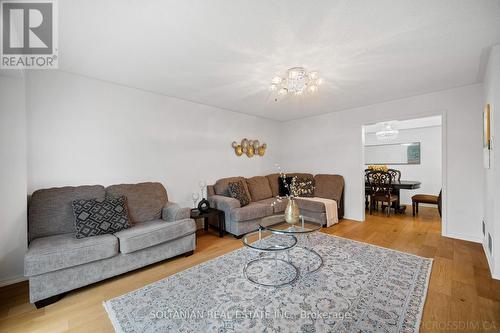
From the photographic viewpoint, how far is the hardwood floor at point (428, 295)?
1622 millimetres

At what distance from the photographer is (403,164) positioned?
251 inches

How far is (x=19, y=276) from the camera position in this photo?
2.28m

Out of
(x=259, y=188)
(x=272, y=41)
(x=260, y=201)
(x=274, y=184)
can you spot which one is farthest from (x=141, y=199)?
(x=274, y=184)

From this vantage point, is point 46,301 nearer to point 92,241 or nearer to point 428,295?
point 92,241

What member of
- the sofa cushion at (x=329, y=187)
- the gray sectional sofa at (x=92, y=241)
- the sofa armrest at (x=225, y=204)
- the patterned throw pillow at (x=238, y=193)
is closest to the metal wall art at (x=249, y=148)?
the patterned throw pillow at (x=238, y=193)

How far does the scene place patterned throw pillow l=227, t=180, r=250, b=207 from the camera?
3857 millimetres

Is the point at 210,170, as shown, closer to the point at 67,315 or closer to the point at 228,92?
the point at 228,92

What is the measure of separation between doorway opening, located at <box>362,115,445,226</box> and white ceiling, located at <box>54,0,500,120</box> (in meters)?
2.36

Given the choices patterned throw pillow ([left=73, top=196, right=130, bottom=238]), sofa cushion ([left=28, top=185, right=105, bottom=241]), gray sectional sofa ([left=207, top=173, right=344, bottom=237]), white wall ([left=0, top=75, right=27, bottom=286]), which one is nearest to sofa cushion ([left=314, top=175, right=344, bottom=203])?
gray sectional sofa ([left=207, top=173, right=344, bottom=237])

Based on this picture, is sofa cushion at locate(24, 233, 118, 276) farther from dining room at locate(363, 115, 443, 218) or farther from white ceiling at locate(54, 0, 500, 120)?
dining room at locate(363, 115, 443, 218)

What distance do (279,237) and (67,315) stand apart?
2.63 metres

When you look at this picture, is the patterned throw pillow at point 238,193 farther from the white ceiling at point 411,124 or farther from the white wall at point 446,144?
the white ceiling at point 411,124

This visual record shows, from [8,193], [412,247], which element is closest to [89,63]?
[8,193]

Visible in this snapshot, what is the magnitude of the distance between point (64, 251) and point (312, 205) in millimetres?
3668
